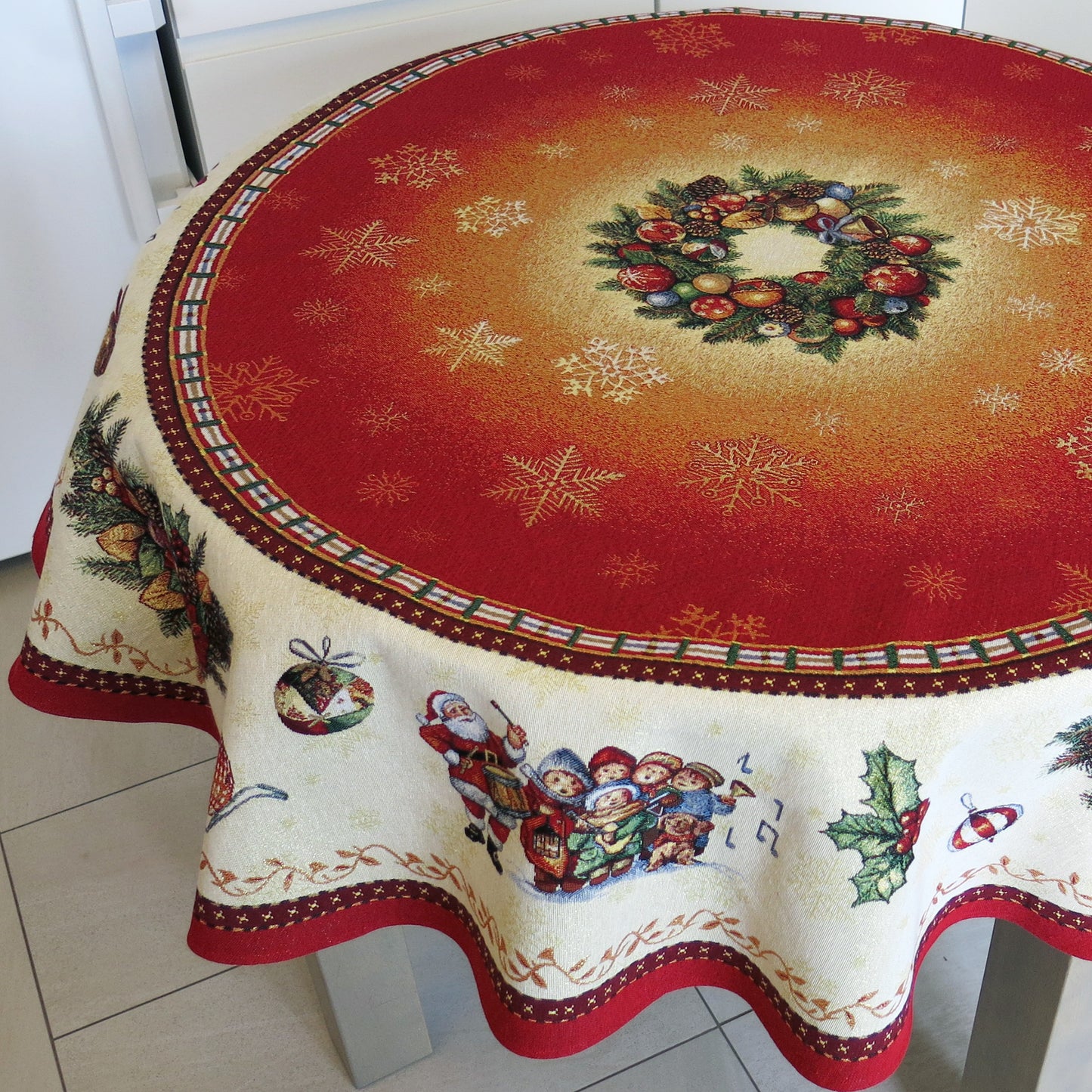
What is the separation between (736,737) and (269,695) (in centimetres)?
29

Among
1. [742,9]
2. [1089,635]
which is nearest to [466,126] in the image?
[742,9]

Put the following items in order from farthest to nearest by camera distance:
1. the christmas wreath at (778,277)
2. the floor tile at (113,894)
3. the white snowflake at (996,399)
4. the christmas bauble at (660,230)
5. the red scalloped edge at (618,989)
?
1. the floor tile at (113,894)
2. the christmas bauble at (660,230)
3. the christmas wreath at (778,277)
4. the white snowflake at (996,399)
5. the red scalloped edge at (618,989)

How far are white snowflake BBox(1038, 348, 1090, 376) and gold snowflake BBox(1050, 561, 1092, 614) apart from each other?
22cm

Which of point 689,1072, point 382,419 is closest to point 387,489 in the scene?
point 382,419

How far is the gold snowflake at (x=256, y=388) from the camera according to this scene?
88 centimetres

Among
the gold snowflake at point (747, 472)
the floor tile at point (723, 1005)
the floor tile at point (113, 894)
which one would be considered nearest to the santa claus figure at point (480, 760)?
the gold snowflake at point (747, 472)

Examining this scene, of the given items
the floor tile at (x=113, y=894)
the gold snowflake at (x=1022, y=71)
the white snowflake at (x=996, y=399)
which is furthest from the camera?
the floor tile at (x=113, y=894)

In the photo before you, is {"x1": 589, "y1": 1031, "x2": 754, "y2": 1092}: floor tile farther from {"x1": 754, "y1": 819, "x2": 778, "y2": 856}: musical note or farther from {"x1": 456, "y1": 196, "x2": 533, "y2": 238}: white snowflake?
{"x1": 456, "y1": 196, "x2": 533, "y2": 238}: white snowflake

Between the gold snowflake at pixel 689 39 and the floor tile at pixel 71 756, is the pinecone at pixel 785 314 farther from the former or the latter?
the floor tile at pixel 71 756

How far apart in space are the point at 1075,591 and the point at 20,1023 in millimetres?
1298

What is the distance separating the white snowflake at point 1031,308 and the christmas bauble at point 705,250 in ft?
0.82

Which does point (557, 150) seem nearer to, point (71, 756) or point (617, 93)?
point (617, 93)

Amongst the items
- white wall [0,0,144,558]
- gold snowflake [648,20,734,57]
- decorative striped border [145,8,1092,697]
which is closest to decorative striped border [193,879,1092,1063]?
decorative striped border [145,8,1092,697]

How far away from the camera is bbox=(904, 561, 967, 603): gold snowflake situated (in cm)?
72
